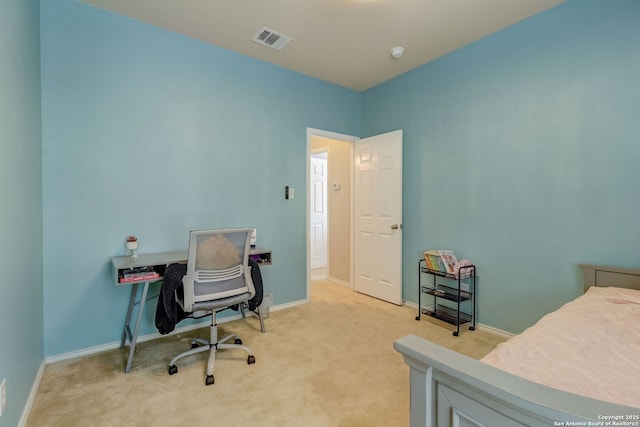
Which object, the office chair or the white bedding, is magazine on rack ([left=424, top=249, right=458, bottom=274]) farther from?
the office chair

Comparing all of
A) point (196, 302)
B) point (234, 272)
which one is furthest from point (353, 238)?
point (196, 302)

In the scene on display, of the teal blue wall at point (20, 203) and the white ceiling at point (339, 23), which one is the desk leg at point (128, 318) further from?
the white ceiling at point (339, 23)

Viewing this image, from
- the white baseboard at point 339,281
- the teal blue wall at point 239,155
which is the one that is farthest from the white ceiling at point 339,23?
the white baseboard at point 339,281

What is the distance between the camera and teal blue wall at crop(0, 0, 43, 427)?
1388mm

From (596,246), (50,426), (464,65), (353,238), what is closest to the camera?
(50,426)

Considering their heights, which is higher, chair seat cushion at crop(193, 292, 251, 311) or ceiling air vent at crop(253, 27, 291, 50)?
ceiling air vent at crop(253, 27, 291, 50)

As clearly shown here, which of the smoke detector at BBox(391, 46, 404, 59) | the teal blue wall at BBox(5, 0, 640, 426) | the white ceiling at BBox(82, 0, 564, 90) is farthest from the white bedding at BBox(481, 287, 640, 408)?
the smoke detector at BBox(391, 46, 404, 59)

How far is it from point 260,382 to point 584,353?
178cm

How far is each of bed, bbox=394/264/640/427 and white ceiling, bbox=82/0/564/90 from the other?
2.37 m

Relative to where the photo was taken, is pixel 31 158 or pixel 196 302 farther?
pixel 196 302

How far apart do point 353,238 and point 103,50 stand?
3281mm

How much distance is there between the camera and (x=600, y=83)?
222 centimetres

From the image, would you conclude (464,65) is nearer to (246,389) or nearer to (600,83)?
(600,83)

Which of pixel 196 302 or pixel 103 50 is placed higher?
pixel 103 50
